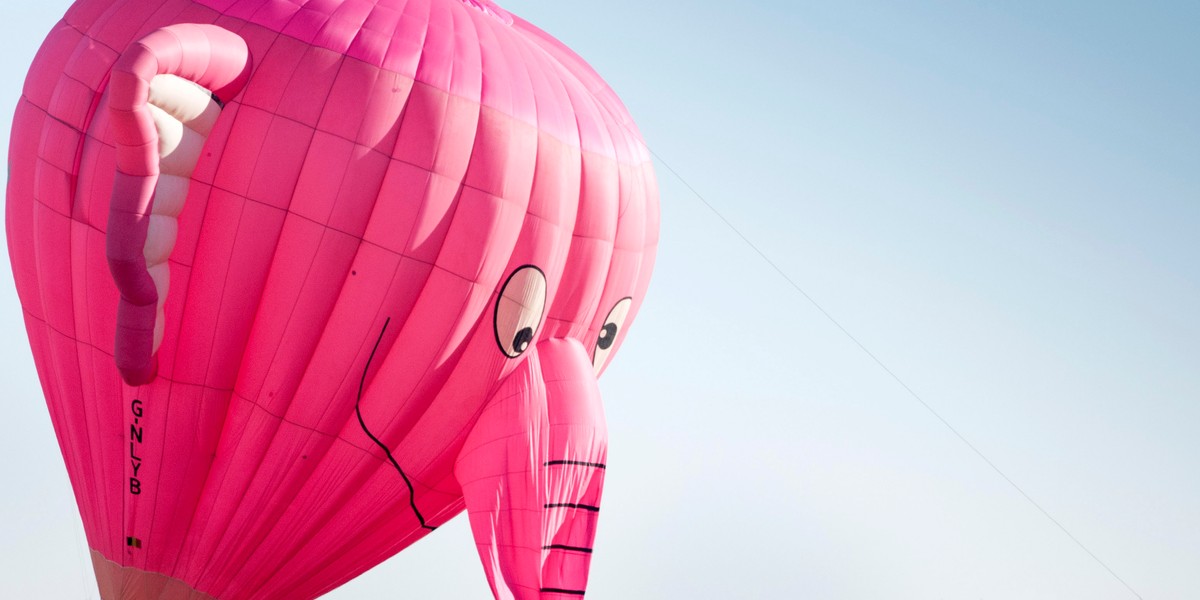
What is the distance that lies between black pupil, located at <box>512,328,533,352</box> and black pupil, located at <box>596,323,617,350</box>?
33.0 inches

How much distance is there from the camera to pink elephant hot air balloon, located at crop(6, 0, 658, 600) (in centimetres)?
902

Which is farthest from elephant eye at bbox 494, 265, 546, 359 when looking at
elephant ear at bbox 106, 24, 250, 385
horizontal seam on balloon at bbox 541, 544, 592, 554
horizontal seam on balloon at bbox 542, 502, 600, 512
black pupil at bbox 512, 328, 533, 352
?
elephant ear at bbox 106, 24, 250, 385

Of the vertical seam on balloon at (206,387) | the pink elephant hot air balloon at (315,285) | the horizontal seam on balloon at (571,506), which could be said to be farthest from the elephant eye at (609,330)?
the vertical seam on balloon at (206,387)

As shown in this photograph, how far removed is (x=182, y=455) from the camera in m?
9.54

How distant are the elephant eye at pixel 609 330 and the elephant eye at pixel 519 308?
32.7 inches

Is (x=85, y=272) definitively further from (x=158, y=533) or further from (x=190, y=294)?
(x=158, y=533)

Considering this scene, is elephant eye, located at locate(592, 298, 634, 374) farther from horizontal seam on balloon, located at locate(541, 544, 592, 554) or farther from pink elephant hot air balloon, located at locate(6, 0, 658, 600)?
horizontal seam on balloon, located at locate(541, 544, 592, 554)

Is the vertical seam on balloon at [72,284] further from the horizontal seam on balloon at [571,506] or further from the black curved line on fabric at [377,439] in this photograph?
the horizontal seam on balloon at [571,506]

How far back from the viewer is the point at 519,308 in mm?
9766

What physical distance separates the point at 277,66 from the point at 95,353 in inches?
83.5

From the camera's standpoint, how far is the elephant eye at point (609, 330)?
10656mm

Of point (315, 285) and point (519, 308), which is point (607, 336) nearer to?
point (519, 308)

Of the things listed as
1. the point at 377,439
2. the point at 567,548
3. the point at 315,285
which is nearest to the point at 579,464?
the point at 567,548

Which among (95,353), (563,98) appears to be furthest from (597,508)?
(95,353)
